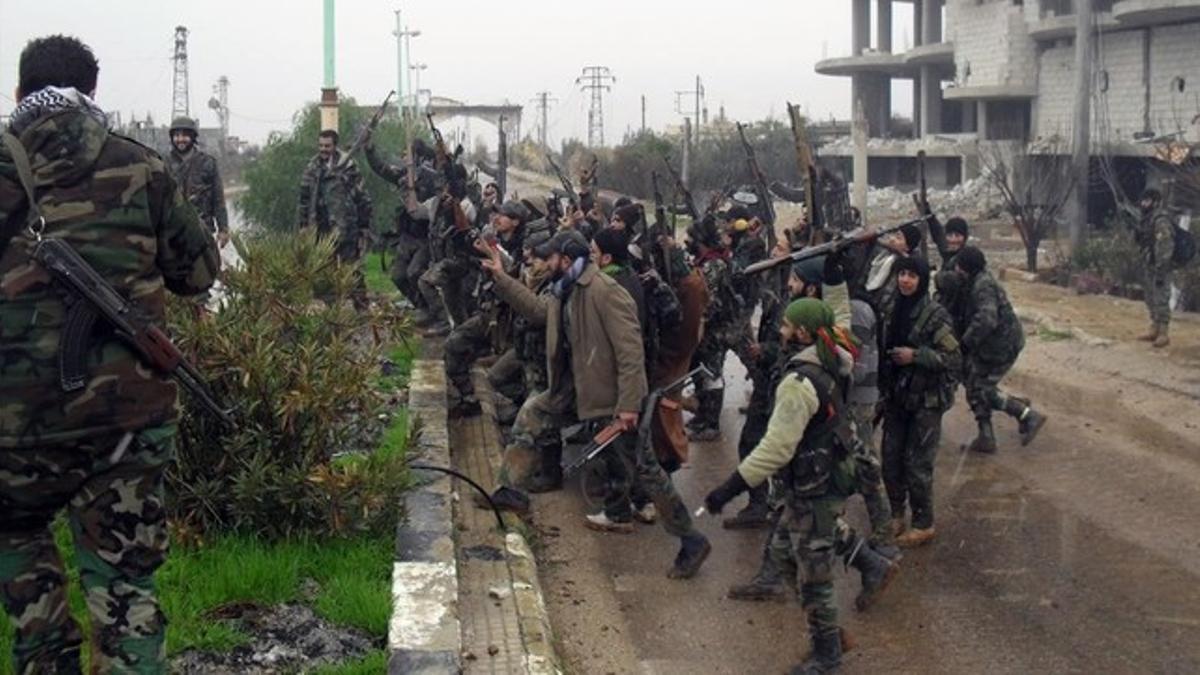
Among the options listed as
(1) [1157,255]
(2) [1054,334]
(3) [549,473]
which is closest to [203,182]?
(3) [549,473]

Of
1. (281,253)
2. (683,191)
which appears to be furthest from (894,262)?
(683,191)

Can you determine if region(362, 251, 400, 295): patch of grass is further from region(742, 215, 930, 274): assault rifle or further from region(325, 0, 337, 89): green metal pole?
region(742, 215, 930, 274): assault rifle

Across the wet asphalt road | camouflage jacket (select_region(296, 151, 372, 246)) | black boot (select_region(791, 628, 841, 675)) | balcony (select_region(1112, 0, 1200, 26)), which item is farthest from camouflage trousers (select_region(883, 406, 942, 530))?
balcony (select_region(1112, 0, 1200, 26))

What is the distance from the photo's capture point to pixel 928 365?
7109mm

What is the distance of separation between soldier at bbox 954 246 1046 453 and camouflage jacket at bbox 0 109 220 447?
20.5ft

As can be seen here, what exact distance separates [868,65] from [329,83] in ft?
147

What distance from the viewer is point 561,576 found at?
688 cm

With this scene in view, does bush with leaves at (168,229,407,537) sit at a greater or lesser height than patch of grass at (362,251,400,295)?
lesser

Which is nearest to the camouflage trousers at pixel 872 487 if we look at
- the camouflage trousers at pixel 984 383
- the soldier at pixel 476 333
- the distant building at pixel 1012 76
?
the soldier at pixel 476 333

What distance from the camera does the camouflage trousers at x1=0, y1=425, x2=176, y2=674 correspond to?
3.58 meters

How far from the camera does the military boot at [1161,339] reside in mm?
13219

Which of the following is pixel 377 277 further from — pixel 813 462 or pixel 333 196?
pixel 813 462

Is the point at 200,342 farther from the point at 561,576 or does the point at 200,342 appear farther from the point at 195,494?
the point at 561,576

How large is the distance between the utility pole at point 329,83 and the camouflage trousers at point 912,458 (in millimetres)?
8979
